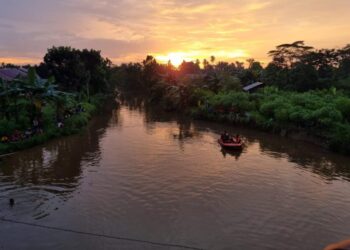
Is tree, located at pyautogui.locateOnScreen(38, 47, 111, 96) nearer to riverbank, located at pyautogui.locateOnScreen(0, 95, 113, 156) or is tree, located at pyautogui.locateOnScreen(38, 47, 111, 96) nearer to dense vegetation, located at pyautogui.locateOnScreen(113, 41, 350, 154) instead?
dense vegetation, located at pyautogui.locateOnScreen(113, 41, 350, 154)

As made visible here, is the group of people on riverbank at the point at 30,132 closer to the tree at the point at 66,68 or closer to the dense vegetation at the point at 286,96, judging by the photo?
the dense vegetation at the point at 286,96

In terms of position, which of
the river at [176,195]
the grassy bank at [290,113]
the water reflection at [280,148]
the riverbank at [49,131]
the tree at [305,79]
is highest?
the tree at [305,79]

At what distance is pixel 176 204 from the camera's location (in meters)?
16.7

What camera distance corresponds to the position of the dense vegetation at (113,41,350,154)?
30375 mm

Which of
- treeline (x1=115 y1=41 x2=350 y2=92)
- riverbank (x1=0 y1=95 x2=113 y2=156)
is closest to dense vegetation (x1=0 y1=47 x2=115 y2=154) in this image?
riverbank (x1=0 y1=95 x2=113 y2=156)

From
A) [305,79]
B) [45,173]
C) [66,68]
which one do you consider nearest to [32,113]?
[45,173]

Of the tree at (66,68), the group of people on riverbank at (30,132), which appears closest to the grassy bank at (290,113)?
the group of people on riverbank at (30,132)

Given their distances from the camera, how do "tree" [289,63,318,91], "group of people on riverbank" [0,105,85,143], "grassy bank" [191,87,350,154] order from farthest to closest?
"tree" [289,63,318,91] < "grassy bank" [191,87,350,154] < "group of people on riverbank" [0,105,85,143]

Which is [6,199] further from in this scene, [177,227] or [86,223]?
[177,227]

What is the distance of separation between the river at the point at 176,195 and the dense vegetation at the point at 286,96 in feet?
8.22

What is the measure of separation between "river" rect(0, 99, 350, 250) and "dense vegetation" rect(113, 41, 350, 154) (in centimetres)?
251

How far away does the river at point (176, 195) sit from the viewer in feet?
44.6

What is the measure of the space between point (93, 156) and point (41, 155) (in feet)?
11.6

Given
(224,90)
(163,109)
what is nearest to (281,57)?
(224,90)
